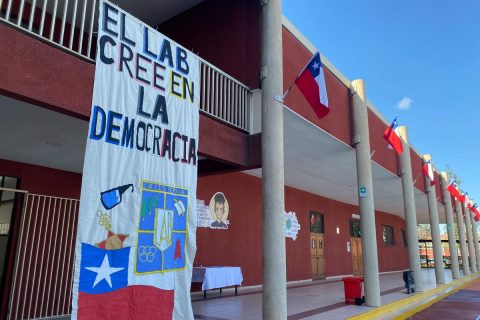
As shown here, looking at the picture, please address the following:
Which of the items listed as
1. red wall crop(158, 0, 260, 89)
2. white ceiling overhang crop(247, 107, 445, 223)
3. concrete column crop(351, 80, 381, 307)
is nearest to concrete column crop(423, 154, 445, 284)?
white ceiling overhang crop(247, 107, 445, 223)

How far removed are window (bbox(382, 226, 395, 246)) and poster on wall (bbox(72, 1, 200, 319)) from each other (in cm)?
2641

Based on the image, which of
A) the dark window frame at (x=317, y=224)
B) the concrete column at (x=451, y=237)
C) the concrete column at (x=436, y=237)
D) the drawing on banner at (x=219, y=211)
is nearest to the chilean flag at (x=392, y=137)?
the drawing on banner at (x=219, y=211)

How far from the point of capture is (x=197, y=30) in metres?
9.98

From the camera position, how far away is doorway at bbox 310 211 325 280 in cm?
1945

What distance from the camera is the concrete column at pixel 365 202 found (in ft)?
35.9

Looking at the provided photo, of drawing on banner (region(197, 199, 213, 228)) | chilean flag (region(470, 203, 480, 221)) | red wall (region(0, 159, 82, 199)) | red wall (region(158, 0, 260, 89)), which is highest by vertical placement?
red wall (region(158, 0, 260, 89))

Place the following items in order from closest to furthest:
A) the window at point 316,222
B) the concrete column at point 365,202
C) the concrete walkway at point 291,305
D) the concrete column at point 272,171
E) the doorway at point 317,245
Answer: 1. the concrete column at point 272,171
2. the concrete walkway at point 291,305
3. the concrete column at point 365,202
4. the doorway at point 317,245
5. the window at point 316,222

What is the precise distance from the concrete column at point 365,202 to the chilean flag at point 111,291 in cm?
725

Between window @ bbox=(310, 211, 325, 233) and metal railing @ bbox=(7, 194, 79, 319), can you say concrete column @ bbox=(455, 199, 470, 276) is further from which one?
metal railing @ bbox=(7, 194, 79, 319)

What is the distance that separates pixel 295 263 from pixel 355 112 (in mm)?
8413

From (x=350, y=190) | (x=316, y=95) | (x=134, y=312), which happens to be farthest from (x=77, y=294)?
(x=350, y=190)

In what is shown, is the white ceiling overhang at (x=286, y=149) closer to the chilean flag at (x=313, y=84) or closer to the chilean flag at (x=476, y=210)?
the chilean flag at (x=313, y=84)

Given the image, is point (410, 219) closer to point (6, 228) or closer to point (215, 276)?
point (215, 276)

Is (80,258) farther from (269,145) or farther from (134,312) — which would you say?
(269,145)
